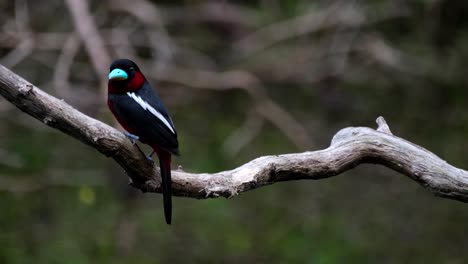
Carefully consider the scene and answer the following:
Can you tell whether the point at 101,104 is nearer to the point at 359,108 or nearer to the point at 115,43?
the point at 115,43

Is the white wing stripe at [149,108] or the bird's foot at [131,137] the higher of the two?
the white wing stripe at [149,108]

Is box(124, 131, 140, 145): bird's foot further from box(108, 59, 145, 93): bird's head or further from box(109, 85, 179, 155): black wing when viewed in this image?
box(108, 59, 145, 93): bird's head

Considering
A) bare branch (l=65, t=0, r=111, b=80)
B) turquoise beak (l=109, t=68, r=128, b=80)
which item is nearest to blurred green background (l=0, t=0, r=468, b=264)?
bare branch (l=65, t=0, r=111, b=80)

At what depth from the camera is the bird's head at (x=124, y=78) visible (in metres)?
3.40

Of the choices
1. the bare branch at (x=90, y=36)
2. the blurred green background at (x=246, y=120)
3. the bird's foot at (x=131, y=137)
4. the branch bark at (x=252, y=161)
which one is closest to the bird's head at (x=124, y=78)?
the bird's foot at (x=131, y=137)

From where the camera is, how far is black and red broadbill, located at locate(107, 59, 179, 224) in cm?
318

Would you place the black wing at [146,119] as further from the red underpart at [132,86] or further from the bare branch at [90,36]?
the bare branch at [90,36]

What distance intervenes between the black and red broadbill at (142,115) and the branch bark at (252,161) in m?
0.09

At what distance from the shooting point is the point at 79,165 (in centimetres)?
780

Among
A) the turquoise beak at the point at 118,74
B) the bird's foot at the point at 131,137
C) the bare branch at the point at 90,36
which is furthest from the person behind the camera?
the bare branch at the point at 90,36

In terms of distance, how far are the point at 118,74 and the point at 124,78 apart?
0.04 metres

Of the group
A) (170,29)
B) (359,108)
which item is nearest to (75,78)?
(170,29)

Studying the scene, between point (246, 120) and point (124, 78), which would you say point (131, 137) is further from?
point (246, 120)

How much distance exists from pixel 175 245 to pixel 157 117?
3601mm
